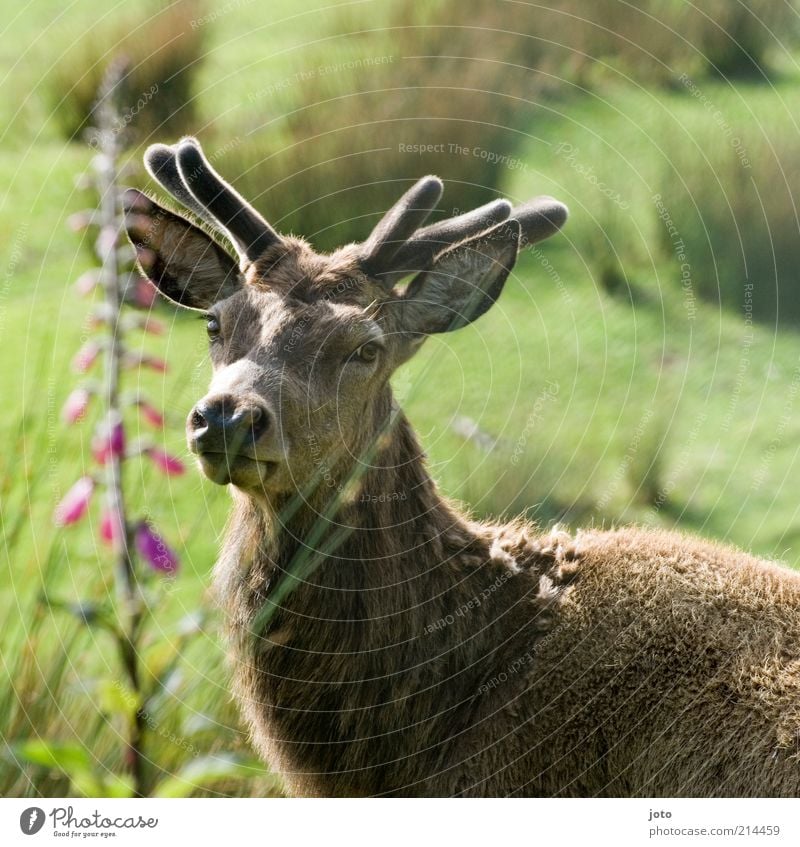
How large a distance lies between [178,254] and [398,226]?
100cm

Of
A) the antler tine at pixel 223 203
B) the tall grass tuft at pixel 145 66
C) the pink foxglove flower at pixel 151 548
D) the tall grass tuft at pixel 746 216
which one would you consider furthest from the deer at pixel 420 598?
the tall grass tuft at pixel 746 216

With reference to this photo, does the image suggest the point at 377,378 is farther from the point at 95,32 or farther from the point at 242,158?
the point at 95,32

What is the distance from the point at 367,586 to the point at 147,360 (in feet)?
4.33

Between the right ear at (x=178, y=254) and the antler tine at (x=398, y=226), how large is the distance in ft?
1.90

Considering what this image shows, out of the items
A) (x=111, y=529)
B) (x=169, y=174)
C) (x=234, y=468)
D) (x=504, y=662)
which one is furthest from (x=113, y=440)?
(x=504, y=662)

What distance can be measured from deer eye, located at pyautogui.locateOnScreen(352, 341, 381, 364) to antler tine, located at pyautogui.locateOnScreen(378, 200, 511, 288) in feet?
1.22

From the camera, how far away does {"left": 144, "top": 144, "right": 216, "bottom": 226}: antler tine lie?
5180 millimetres

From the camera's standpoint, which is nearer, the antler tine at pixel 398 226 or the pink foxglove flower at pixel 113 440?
the pink foxglove flower at pixel 113 440

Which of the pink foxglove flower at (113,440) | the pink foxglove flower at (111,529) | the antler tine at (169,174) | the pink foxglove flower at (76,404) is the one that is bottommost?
the pink foxglove flower at (111,529)

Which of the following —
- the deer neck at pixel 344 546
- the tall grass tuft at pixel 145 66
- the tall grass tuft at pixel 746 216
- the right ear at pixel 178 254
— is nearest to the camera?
the deer neck at pixel 344 546

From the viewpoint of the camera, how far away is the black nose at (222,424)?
4129 millimetres

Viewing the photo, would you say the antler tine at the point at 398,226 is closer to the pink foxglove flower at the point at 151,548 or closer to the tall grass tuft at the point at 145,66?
the pink foxglove flower at the point at 151,548

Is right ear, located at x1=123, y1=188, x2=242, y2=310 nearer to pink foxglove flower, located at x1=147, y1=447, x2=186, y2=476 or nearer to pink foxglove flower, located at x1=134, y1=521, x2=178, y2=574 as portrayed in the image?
pink foxglove flower, located at x1=147, y1=447, x2=186, y2=476
